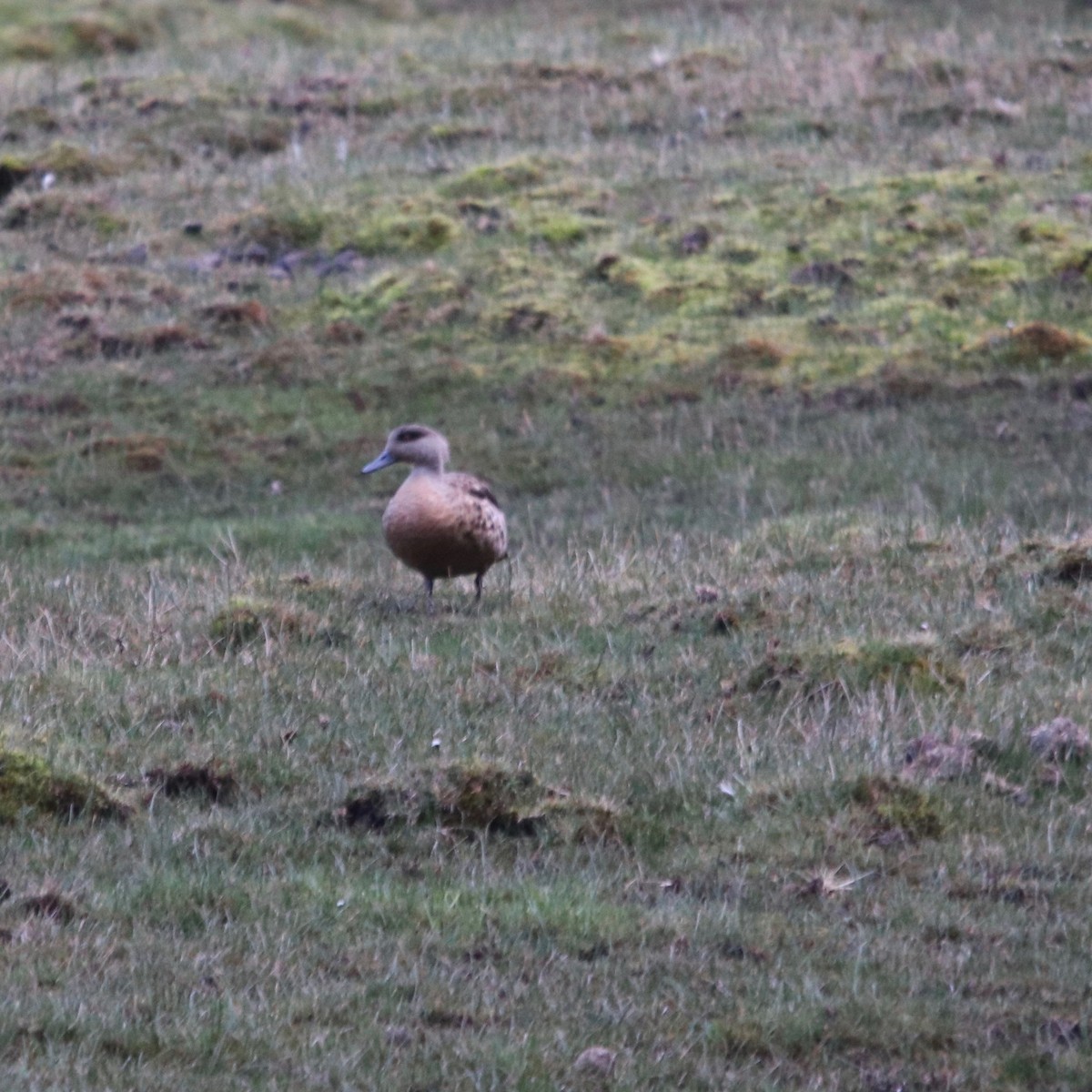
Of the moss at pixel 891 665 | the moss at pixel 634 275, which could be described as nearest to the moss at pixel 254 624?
the moss at pixel 891 665

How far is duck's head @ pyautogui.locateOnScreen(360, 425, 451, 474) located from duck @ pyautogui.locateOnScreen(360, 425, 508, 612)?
6.6 inches

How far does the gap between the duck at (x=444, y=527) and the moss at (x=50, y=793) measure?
3.28 meters

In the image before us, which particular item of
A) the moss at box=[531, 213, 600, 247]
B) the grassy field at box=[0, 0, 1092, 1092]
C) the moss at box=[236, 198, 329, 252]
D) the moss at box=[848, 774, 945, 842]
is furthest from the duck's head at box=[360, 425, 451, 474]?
the moss at box=[236, 198, 329, 252]

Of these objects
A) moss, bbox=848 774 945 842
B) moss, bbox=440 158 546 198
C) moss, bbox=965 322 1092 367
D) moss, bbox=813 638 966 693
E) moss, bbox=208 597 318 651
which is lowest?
moss, bbox=965 322 1092 367

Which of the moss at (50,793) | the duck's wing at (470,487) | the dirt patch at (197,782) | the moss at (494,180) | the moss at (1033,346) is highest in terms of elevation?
the moss at (50,793)

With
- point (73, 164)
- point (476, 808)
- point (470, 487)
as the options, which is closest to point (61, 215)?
point (73, 164)

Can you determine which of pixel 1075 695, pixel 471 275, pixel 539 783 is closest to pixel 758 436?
pixel 471 275

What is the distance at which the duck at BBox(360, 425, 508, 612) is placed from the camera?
9.68m

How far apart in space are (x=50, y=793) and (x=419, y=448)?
409 centimetres

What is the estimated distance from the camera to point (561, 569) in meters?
10.8

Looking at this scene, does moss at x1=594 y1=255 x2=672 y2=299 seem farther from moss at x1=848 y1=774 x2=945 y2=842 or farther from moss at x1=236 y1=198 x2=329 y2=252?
moss at x1=848 y1=774 x2=945 y2=842

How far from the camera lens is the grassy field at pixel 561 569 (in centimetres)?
544

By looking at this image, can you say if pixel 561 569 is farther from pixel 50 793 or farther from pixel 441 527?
pixel 50 793

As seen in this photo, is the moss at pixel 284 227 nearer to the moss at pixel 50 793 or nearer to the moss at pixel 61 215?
the moss at pixel 61 215
